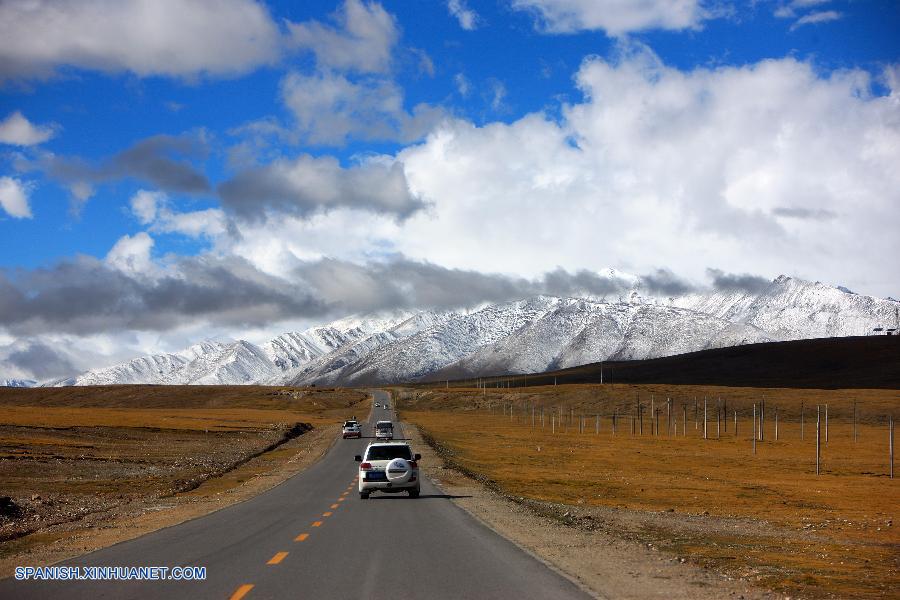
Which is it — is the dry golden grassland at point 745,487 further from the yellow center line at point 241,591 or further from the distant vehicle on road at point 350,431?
the distant vehicle on road at point 350,431

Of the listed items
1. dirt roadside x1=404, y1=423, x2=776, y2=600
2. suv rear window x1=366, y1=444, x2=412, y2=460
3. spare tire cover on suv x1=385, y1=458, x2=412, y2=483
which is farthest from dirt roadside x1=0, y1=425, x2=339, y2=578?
dirt roadside x1=404, y1=423, x2=776, y2=600

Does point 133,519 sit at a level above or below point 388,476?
below

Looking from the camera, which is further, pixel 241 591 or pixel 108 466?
pixel 108 466

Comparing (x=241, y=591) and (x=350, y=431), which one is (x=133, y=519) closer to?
(x=241, y=591)

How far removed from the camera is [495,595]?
12633mm

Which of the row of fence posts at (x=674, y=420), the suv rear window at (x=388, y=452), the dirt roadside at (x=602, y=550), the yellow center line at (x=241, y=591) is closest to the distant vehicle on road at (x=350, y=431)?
the row of fence posts at (x=674, y=420)

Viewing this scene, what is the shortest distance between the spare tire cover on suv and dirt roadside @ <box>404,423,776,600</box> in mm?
2029

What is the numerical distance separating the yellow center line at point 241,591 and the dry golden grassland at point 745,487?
8595mm

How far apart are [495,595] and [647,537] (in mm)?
11048

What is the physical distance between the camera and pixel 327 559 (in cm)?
1611

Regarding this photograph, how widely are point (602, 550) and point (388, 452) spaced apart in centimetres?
1484

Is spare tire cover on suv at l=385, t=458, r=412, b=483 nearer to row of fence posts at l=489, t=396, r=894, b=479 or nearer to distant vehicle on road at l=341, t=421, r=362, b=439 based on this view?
row of fence posts at l=489, t=396, r=894, b=479

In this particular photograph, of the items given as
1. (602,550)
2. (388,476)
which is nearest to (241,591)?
(602,550)

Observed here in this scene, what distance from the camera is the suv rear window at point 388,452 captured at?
32.2m
